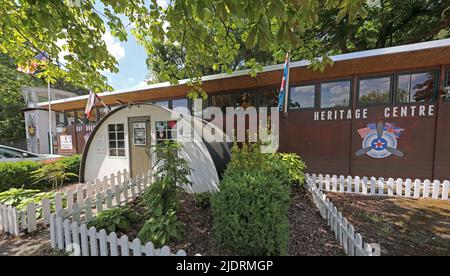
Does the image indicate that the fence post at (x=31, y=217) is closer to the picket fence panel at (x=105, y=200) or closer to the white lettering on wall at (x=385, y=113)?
the picket fence panel at (x=105, y=200)

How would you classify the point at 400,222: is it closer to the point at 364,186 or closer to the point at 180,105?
the point at 364,186

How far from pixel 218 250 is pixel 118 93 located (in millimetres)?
9184

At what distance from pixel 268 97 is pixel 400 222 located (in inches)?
217

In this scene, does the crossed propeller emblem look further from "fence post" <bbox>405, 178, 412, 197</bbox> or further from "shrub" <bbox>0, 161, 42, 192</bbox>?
"shrub" <bbox>0, 161, 42, 192</bbox>

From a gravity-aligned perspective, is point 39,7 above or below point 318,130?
above

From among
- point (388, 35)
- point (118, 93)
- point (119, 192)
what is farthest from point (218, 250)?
point (388, 35)

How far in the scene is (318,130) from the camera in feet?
23.6

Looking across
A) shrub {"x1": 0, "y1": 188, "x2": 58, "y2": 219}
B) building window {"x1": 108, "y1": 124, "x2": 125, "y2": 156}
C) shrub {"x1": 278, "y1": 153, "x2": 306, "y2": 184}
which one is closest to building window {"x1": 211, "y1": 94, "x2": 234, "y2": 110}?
building window {"x1": 108, "y1": 124, "x2": 125, "y2": 156}

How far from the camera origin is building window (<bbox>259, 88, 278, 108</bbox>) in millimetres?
7781

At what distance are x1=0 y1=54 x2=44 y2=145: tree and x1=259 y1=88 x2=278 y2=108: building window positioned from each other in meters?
21.2

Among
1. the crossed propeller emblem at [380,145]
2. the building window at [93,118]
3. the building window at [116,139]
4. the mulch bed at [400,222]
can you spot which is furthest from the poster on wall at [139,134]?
the crossed propeller emblem at [380,145]

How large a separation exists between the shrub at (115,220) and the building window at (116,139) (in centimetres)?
408
